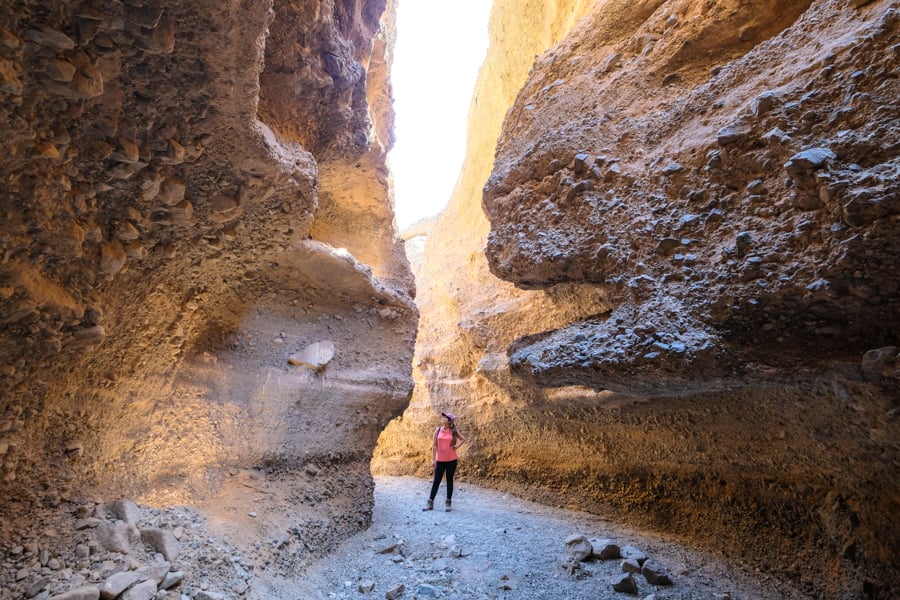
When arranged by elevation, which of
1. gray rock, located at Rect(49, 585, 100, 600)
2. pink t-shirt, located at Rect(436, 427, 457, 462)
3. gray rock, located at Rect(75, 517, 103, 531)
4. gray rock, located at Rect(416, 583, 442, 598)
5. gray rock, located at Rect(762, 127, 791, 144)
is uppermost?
gray rock, located at Rect(762, 127, 791, 144)

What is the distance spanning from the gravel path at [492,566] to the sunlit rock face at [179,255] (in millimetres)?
535

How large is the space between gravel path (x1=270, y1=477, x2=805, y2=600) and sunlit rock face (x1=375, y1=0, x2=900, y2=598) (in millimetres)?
447

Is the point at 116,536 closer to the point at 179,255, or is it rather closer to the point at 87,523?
the point at 87,523

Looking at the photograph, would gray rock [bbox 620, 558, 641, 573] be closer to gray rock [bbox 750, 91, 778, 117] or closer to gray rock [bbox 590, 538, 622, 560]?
gray rock [bbox 590, 538, 622, 560]

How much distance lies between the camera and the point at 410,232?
12969 mm

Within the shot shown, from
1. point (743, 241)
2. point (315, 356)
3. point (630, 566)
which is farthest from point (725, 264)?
point (315, 356)

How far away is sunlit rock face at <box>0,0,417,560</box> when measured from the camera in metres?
1.53

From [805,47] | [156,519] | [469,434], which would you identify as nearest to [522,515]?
[469,434]

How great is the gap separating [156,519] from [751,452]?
13.1 feet

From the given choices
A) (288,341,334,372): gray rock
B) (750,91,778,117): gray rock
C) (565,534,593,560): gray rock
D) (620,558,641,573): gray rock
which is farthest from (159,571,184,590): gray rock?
(750,91,778,117): gray rock

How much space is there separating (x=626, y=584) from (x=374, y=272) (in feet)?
11.5

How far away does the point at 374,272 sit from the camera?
16.3ft

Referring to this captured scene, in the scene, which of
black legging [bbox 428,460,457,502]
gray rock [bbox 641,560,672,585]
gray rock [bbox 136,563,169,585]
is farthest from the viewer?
black legging [bbox 428,460,457,502]

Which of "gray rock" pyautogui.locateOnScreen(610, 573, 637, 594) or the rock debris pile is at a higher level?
the rock debris pile
